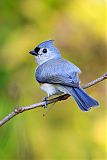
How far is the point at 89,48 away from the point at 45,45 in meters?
2.23

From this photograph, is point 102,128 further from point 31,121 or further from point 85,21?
point 85,21

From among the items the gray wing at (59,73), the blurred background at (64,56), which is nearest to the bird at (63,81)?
the gray wing at (59,73)

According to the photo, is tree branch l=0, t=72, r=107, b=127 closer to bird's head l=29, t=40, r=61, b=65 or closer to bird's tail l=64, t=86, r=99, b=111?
bird's tail l=64, t=86, r=99, b=111

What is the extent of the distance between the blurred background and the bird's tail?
1.79m

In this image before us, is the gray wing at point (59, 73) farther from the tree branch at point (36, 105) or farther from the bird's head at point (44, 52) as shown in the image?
the bird's head at point (44, 52)

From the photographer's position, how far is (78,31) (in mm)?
6430

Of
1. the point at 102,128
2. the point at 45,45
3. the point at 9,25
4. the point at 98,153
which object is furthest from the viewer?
the point at 9,25

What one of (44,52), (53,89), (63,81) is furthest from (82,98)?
(44,52)

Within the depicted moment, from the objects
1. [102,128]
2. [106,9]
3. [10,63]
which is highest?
[106,9]

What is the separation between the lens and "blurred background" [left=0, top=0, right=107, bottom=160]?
223 inches

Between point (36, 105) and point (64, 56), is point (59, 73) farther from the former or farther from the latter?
point (64, 56)

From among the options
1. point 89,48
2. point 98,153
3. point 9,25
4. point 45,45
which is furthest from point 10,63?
point 45,45

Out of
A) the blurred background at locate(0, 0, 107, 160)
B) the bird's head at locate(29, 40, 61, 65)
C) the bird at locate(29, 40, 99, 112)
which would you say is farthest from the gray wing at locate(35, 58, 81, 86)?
the blurred background at locate(0, 0, 107, 160)

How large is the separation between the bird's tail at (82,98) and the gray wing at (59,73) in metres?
0.04
